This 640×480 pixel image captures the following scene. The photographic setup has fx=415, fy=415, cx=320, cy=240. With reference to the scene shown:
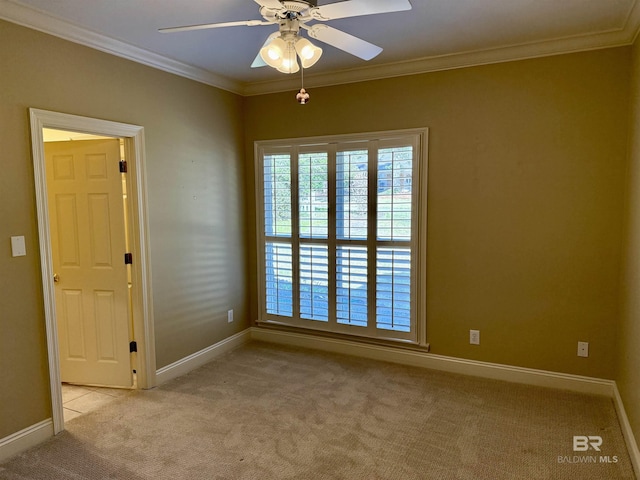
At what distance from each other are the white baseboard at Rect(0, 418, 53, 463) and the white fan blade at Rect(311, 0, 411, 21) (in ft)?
9.49

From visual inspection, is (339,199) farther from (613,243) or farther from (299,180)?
(613,243)

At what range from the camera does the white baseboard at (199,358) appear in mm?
3488

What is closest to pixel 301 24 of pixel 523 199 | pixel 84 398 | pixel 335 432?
pixel 523 199

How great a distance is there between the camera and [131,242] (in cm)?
325

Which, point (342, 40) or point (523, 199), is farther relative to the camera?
point (523, 199)

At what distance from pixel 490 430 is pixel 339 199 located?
7.25 ft

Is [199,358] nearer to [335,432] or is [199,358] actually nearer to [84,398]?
[84,398]

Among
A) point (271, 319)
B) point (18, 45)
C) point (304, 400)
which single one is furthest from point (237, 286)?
point (18, 45)

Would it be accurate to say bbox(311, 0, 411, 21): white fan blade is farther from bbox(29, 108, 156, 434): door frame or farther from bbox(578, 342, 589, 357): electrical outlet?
bbox(578, 342, 589, 357): electrical outlet

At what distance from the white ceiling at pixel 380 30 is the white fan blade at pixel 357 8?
2.07 feet

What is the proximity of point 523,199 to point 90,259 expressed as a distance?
343 centimetres

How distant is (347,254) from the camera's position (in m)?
3.89

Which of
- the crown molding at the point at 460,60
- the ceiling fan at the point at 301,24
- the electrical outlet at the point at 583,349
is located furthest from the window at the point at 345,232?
the ceiling fan at the point at 301,24

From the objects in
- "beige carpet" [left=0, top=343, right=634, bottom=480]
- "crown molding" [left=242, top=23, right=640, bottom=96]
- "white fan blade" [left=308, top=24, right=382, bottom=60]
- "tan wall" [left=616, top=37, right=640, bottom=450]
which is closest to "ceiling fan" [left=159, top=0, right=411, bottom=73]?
"white fan blade" [left=308, top=24, right=382, bottom=60]
